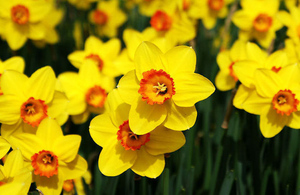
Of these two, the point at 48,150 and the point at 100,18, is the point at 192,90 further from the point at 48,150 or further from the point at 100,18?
the point at 100,18

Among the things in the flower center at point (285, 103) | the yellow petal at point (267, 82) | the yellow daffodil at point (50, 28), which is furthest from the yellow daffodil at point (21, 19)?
the flower center at point (285, 103)

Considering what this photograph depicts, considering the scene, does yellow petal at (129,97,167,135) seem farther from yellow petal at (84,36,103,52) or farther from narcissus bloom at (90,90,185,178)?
yellow petal at (84,36,103,52)

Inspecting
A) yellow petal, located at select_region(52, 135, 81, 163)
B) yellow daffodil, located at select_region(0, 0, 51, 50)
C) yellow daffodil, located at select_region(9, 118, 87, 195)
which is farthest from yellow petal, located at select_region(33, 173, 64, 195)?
yellow daffodil, located at select_region(0, 0, 51, 50)

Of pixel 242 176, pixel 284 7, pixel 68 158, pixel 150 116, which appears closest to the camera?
pixel 150 116

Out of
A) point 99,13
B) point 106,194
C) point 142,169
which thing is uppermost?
point 99,13

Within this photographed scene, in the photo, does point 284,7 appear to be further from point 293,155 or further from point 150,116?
point 150,116

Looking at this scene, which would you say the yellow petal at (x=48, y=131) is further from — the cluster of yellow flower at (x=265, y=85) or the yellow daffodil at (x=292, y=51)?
the yellow daffodil at (x=292, y=51)

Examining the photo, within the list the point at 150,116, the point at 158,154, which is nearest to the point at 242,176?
the point at 158,154
